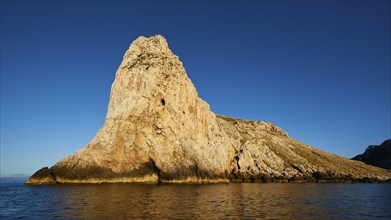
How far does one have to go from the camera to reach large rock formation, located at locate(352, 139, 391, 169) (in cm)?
15025

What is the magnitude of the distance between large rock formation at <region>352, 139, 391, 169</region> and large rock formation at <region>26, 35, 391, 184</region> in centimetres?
6570

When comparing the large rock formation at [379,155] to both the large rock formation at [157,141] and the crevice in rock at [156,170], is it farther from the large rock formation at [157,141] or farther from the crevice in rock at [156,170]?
the crevice in rock at [156,170]

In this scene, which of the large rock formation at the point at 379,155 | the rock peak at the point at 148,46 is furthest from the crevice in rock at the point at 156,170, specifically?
the large rock formation at the point at 379,155

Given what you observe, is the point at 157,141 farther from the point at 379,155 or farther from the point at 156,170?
the point at 379,155

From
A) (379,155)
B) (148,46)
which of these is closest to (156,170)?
(148,46)

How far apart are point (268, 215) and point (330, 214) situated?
6.57 m

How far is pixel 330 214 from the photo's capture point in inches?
1245

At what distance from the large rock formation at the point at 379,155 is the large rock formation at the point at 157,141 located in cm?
6570

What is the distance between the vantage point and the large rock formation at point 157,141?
251ft

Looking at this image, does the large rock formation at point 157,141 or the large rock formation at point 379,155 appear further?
the large rock formation at point 379,155

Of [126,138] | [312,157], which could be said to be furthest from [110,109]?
[312,157]

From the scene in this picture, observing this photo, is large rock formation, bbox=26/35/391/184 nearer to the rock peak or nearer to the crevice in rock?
the rock peak

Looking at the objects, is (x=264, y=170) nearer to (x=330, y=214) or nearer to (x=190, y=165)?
(x=190, y=165)

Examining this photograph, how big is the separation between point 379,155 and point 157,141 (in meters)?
127
